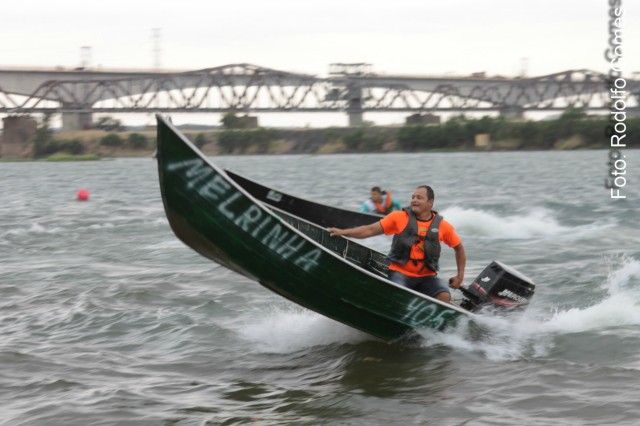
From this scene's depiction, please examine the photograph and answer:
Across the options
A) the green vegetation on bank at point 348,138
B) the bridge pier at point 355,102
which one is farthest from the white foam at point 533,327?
the bridge pier at point 355,102

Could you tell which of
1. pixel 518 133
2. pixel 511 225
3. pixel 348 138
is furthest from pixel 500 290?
pixel 348 138

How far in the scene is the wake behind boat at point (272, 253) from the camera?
30.8ft

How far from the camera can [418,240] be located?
995 cm

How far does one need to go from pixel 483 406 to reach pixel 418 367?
4.78 feet

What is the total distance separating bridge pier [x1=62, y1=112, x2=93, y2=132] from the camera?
118 meters

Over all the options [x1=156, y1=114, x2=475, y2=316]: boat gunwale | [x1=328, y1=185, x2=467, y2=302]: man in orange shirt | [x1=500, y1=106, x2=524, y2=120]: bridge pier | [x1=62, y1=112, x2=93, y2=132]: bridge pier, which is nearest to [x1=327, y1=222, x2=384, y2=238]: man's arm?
[x1=328, y1=185, x2=467, y2=302]: man in orange shirt

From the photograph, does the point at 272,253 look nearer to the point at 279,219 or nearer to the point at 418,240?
the point at 279,219

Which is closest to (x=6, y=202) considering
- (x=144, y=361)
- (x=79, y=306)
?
(x=79, y=306)

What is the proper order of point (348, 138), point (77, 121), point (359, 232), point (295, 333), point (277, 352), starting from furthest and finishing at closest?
point (77, 121) → point (348, 138) → point (295, 333) → point (277, 352) → point (359, 232)

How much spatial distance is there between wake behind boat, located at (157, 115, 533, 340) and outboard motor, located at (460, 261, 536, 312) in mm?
486

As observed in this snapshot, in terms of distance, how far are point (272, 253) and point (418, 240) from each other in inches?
58.7

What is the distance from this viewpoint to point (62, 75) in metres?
120

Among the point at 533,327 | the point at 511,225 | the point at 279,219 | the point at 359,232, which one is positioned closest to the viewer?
the point at 279,219

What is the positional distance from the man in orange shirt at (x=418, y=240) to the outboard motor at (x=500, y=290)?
51 cm
